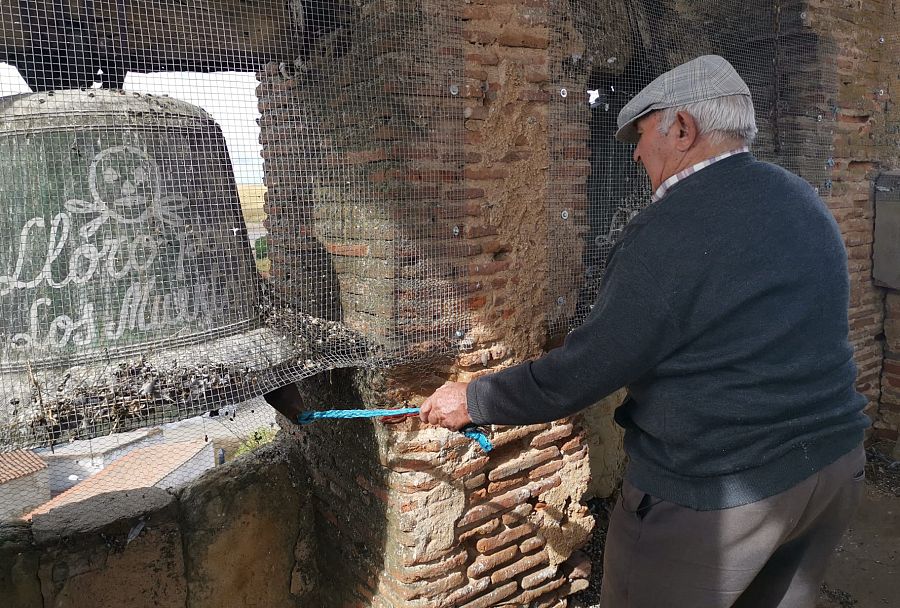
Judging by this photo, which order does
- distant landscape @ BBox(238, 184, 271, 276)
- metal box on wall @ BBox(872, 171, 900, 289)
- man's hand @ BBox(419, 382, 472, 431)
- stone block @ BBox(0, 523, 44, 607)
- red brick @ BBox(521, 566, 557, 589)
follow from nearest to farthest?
man's hand @ BBox(419, 382, 472, 431), distant landscape @ BBox(238, 184, 271, 276), stone block @ BBox(0, 523, 44, 607), red brick @ BBox(521, 566, 557, 589), metal box on wall @ BBox(872, 171, 900, 289)

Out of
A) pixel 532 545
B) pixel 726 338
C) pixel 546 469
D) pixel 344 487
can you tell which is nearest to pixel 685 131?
pixel 726 338

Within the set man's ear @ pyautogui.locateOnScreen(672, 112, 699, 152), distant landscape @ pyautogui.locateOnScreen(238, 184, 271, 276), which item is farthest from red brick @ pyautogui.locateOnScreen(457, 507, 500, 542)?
man's ear @ pyautogui.locateOnScreen(672, 112, 699, 152)

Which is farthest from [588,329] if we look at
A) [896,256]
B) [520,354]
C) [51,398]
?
[896,256]

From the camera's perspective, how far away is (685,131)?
5.56ft

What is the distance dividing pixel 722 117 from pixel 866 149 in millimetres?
3434

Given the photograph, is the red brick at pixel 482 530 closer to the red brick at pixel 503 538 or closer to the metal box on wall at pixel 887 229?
the red brick at pixel 503 538

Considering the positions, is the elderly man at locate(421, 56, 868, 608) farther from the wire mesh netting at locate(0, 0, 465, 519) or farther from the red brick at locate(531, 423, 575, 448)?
the red brick at locate(531, 423, 575, 448)

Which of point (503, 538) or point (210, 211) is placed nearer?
point (210, 211)

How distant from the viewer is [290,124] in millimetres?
2371

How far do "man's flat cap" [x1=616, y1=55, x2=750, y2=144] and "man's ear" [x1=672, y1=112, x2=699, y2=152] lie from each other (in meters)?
0.03

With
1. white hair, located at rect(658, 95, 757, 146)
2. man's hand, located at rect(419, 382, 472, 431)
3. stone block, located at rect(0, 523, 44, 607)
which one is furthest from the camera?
stone block, located at rect(0, 523, 44, 607)

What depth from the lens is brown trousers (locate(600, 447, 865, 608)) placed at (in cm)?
163

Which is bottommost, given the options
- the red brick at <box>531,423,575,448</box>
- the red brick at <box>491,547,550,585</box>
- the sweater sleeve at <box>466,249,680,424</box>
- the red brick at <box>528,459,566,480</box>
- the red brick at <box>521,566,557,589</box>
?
the red brick at <box>521,566,557,589</box>

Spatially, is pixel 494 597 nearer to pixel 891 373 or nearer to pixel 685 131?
pixel 685 131
